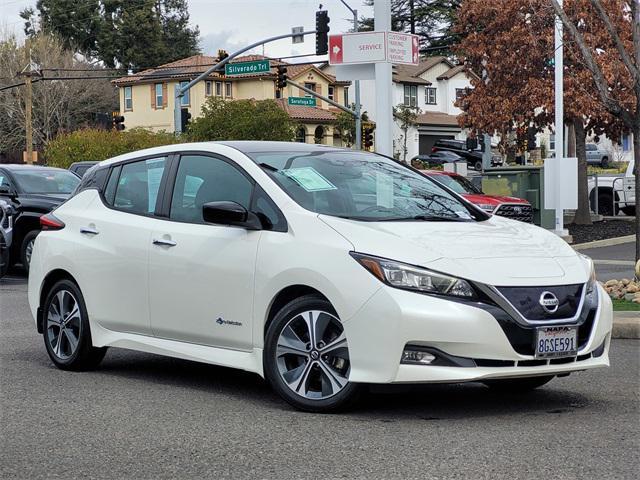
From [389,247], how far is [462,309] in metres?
0.56

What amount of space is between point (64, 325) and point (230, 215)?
2.11m

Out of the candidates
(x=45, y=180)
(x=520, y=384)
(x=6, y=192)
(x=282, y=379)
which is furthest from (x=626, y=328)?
(x=45, y=180)

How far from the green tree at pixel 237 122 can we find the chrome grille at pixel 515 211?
2726 centimetres

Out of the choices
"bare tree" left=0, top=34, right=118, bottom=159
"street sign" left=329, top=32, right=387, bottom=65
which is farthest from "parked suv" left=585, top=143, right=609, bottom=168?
"street sign" left=329, top=32, right=387, bottom=65

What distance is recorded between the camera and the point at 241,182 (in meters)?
7.46

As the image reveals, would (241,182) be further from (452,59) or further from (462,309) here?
(452,59)

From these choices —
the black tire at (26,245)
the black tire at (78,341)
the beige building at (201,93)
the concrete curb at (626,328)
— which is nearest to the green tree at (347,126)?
the beige building at (201,93)

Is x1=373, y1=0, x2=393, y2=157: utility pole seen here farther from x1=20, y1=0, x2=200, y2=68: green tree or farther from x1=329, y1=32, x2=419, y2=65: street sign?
x1=20, y1=0, x2=200, y2=68: green tree

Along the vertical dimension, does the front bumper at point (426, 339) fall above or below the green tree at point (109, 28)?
below

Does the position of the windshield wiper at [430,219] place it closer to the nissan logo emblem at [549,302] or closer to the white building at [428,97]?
the nissan logo emblem at [549,302]

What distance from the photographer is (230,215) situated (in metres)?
7.09

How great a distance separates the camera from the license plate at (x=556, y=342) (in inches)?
251

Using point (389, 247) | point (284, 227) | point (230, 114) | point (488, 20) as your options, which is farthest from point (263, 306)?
point (230, 114)

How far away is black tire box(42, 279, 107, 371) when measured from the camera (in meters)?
8.34
